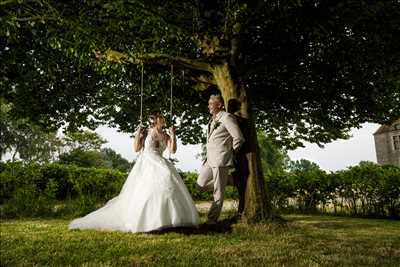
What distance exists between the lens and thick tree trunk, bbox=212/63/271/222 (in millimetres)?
8312

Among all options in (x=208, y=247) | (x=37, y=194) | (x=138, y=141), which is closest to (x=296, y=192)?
(x=138, y=141)

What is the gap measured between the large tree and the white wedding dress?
5.56 feet

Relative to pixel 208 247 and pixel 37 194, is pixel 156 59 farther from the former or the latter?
pixel 37 194

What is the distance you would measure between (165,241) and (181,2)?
5484 millimetres

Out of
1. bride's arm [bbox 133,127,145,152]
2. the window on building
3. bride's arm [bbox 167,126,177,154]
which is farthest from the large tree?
the window on building

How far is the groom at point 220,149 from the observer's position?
26.2ft

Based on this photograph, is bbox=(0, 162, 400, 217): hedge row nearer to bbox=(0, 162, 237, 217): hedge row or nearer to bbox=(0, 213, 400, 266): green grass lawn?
bbox=(0, 162, 237, 217): hedge row

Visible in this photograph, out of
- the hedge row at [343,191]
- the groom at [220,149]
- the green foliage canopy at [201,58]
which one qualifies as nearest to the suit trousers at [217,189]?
the groom at [220,149]

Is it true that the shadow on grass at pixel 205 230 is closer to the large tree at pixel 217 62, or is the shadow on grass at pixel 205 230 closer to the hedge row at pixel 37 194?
the large tree at pixel 217 62

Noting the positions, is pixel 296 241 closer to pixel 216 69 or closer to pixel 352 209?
pixel 216 69

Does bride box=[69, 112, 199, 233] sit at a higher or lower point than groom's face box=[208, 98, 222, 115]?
lower

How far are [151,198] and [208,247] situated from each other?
1854 millimetres

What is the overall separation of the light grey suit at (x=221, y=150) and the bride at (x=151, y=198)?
0.70m

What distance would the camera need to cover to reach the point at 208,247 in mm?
5727
